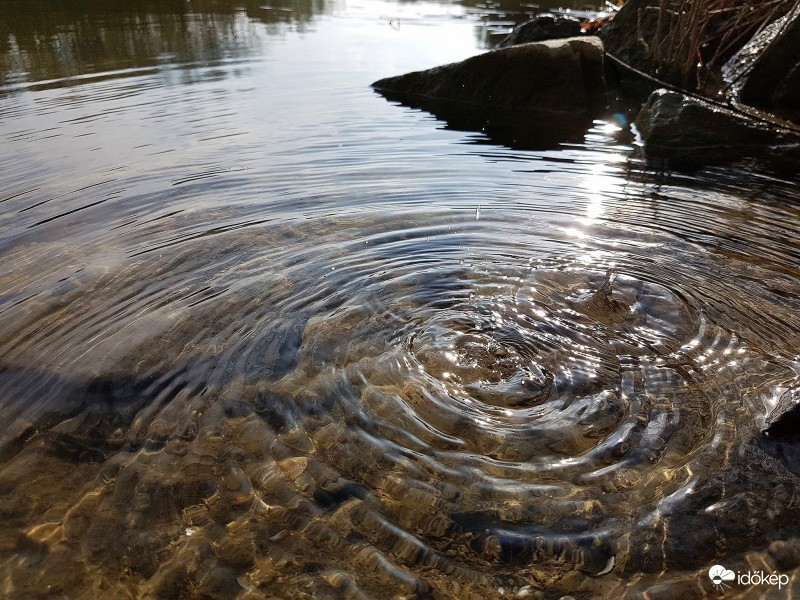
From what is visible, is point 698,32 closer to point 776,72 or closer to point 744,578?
point 776,72

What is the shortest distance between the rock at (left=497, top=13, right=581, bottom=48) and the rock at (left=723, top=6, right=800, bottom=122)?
3.71 metres

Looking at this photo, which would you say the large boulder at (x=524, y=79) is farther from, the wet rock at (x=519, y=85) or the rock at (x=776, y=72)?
the rock at (x=776, y=72)

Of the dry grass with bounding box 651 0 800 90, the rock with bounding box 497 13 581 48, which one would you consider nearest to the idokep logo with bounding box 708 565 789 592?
the dry grass with bounding box 651 0 800 90

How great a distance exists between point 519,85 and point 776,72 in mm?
4083

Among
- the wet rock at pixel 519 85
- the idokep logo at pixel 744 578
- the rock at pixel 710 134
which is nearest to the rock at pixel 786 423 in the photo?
the idokep logo at pixel 744 578

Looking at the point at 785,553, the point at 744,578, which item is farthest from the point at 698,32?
the point at 744,578

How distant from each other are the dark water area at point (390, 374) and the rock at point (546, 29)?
21.5 ft

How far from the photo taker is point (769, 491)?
2.59m

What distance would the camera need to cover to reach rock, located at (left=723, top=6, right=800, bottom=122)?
9203 millimetres

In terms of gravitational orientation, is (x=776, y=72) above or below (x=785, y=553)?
above

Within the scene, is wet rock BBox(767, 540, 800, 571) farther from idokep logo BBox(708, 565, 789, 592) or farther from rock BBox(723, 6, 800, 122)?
rock BBox(723, 6, 800, 122)

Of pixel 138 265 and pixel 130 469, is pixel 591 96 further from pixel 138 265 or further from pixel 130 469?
pixel 130 469

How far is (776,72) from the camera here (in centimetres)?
945

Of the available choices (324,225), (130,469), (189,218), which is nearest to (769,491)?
(130,469)
